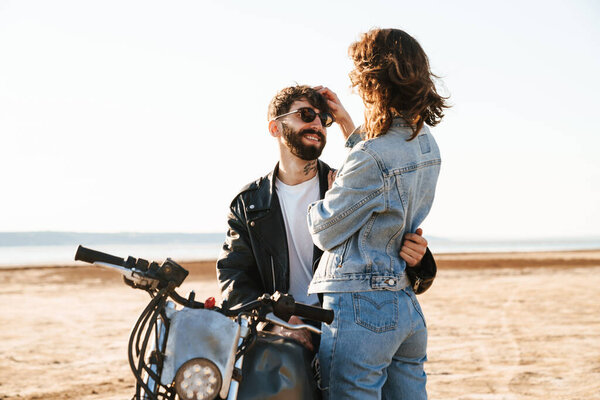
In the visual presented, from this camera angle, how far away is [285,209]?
3.33m

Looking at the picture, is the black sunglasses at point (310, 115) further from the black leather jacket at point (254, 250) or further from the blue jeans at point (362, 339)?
the blue jeans at point (362, 339)

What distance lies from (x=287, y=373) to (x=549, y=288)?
14.0 metres

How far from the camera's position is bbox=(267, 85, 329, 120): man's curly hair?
128 inches

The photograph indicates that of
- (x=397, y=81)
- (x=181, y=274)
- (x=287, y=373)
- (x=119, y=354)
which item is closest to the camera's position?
(x=181, y=274)

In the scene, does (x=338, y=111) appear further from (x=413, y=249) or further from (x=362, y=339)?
(x=362, y=339)

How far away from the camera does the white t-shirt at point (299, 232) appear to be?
3.20 m

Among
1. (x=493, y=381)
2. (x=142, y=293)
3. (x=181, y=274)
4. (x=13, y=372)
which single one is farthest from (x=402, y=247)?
(x=142, y=293)

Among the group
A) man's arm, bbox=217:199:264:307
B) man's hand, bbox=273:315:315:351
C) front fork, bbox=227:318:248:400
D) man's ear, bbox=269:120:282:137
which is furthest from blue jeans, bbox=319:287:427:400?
man's ear, bbox=269:120:282:137

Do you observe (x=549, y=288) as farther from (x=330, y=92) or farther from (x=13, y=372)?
(x=330, y=92)

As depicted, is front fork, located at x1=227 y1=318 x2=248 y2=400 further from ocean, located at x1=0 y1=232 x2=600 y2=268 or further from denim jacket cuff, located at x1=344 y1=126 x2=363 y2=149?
ocean, located at x1=0 y1=232 x2=600 y2=268

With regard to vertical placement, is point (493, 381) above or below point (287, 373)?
below

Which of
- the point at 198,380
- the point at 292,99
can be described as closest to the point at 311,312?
the point at 198,380

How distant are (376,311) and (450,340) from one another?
650 centimetres

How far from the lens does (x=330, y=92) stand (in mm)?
3168
